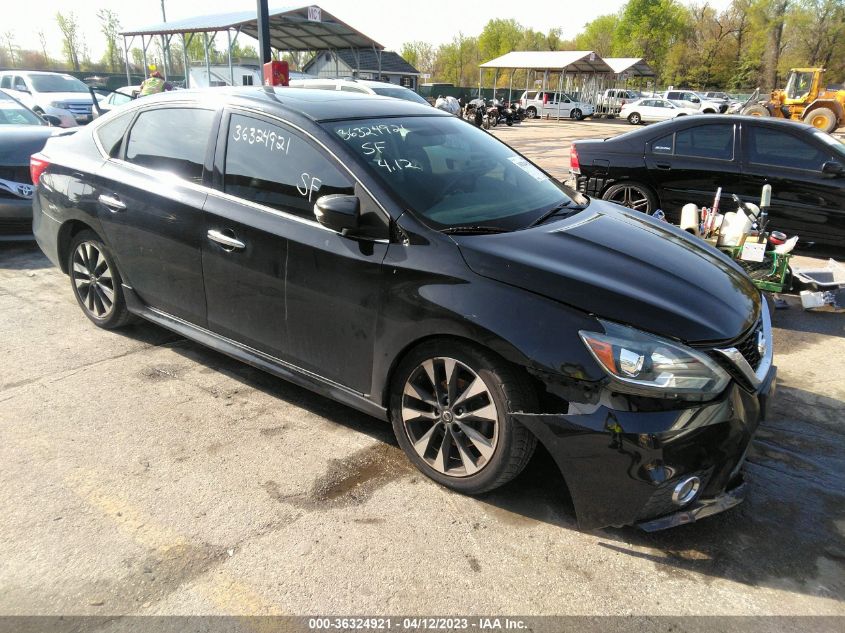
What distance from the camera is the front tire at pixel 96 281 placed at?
4234 millimetres

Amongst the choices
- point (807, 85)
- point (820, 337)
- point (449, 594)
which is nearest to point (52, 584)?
point (449, 594)

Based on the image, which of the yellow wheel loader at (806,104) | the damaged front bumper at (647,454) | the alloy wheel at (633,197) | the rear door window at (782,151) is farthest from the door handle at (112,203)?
the yellow wheel loader at (806,104)

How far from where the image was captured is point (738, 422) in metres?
2.43

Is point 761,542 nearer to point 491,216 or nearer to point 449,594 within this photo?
point 449,594

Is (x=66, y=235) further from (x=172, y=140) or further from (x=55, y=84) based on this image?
(x=55, y=84)

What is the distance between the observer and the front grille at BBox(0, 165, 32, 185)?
6520 mm

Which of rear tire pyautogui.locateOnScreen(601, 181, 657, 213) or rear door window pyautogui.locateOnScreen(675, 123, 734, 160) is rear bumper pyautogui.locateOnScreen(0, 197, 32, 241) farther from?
rear door window pyautogui.locateOnScreen(675, 123, 734, 160)

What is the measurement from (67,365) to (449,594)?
304 cm

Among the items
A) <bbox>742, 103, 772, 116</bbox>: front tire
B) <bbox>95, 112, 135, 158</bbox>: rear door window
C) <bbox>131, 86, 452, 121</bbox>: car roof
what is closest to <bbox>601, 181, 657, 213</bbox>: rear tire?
<bbox>131, 86, 452, 121</bbox>: car roof

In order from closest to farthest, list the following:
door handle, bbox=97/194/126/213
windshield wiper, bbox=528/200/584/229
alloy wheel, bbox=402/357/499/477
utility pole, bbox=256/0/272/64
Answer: alloy wheel, bbox=402/357/499/477 < windshield wiper, bbox=528/200/584/229 < door handle, bbox=97/194/126/213 < utility pole, bbox=256/0/272/64

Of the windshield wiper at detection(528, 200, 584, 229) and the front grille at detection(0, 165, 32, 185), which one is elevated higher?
the windshield wiper at detection(528, 200, 584, 229)

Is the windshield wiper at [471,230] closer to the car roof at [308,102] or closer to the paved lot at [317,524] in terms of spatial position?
the car roof at [308,102]

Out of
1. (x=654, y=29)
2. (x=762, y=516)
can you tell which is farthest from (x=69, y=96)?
(x=654, y=29)

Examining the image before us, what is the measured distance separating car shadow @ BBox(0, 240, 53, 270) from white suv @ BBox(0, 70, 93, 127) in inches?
417
